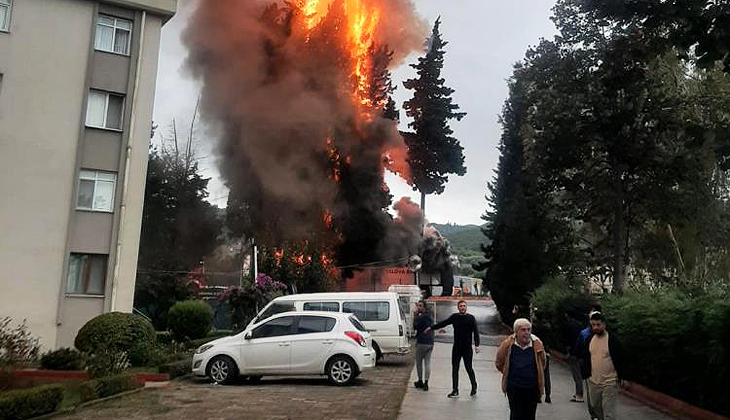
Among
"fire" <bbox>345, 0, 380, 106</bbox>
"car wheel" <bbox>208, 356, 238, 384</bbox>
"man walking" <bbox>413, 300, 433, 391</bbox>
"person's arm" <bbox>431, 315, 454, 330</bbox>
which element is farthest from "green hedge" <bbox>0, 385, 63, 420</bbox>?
"fire" <bbox>345, 0, 380, 106</bbox>

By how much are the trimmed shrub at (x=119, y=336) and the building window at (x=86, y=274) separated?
15.1 feet

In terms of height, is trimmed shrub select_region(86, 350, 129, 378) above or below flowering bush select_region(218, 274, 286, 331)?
below

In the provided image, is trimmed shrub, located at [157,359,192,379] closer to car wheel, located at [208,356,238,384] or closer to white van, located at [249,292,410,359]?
car wheel, located at [208,356,238,384]

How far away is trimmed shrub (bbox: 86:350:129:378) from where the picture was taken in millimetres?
12023

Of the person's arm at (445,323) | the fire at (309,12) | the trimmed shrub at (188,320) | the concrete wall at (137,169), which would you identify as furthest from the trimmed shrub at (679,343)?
the fire at (309,12)

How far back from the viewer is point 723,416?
26.8ft

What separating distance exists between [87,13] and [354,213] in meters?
19.7

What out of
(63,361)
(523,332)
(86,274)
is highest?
(86,274)

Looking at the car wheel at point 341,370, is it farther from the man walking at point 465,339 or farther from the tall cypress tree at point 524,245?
the tall cypress tree at point 524,245

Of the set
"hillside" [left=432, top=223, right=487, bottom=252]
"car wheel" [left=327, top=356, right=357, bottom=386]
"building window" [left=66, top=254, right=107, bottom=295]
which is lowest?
"car wheel" [left=327, top=356, right=357, bottom=386]

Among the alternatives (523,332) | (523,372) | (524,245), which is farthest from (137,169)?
(524,245)

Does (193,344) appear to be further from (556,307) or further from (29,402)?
(556,307)

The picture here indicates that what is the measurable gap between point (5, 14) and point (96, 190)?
20.9ft

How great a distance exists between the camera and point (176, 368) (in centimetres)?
1359
